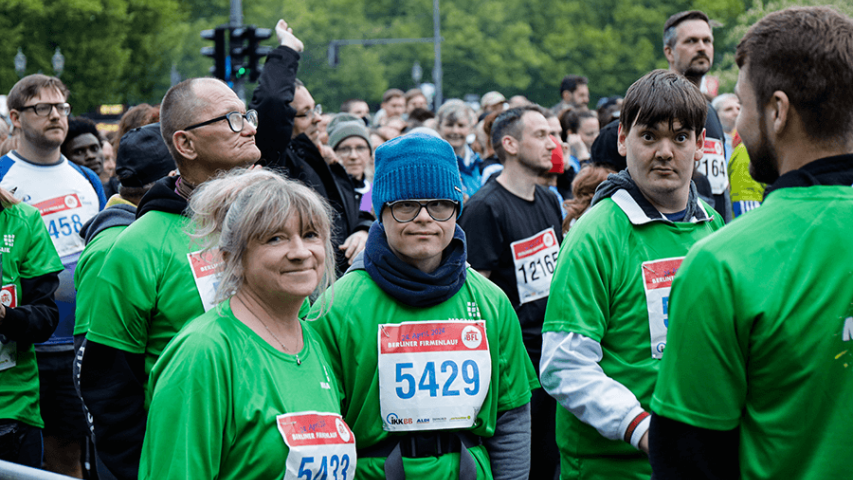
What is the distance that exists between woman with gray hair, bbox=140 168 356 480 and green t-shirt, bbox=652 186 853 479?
3.47ft

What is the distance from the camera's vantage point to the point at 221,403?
2.35 metres

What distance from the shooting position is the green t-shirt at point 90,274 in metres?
3.14

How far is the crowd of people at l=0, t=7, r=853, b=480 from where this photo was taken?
1857 millimetres

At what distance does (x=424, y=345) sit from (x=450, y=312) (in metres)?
0.15

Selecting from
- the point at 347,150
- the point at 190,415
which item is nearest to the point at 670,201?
the point at 190,415

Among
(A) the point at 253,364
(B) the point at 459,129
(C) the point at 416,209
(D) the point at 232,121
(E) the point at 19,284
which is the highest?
(D) the point at 232,121

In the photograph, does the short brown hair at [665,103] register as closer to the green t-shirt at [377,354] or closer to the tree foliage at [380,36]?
the green t-shirt at [377,354]

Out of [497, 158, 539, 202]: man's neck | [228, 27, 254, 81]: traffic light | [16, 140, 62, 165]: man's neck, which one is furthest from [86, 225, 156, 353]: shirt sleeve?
[228, 27, 254, 81]: traffic light

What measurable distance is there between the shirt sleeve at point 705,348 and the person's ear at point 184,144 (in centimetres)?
205

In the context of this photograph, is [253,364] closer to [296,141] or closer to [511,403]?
[511,403]

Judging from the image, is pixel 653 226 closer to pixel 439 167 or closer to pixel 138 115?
pixel 439 167

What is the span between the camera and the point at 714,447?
6.28 feet

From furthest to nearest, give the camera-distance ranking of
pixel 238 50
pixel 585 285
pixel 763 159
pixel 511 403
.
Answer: pixel 238 50 < pixel 511 403 < pixel 585 285 < pixel 763 159

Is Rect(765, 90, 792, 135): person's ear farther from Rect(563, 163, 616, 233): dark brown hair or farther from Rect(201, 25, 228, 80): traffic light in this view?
Rect(201, 25, 228, 80): traffic light
